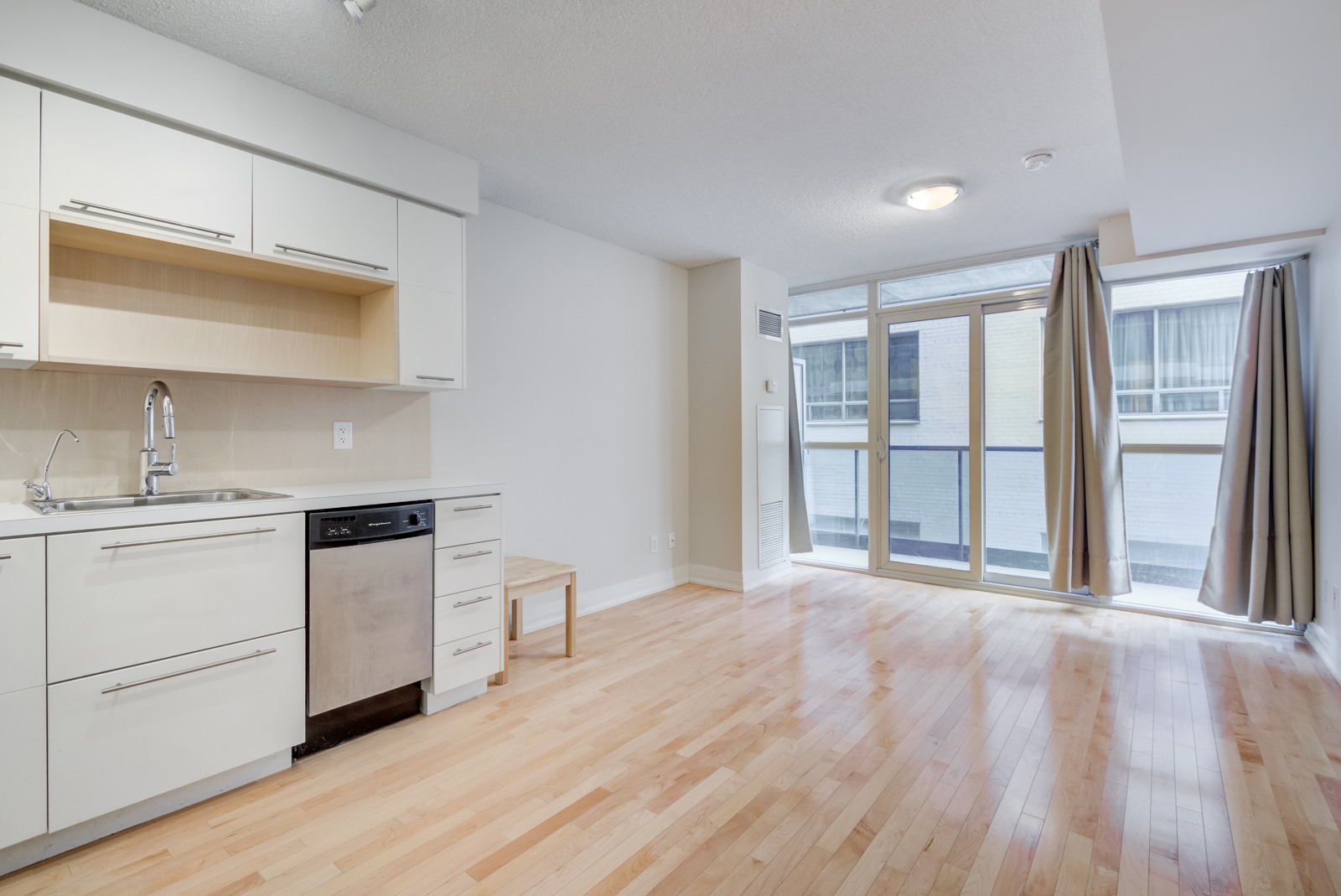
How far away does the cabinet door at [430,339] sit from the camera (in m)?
2.64

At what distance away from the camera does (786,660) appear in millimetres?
3135

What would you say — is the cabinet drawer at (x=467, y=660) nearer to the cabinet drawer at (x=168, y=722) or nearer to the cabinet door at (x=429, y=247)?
the cabinet drawer at (x=168, y=722)

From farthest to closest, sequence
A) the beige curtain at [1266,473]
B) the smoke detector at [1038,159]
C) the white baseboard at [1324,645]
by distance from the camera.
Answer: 1. the beige curtain at [1266,473]
2. the white baseboard at [1324,645]
3. the smoke detector at [1038,159]

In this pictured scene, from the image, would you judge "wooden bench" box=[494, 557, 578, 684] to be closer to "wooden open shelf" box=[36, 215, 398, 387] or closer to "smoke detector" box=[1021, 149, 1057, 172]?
"wooden open shelf" box=[36, 215, 398, 387]

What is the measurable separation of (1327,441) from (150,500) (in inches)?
208

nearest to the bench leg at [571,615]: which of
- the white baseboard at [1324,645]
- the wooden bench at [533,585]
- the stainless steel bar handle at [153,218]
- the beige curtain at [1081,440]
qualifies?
the wooden bench at [533,585]

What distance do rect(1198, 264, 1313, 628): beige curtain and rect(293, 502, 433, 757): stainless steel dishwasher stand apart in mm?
4352

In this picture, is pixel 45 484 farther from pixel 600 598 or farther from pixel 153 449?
pixel 600 598

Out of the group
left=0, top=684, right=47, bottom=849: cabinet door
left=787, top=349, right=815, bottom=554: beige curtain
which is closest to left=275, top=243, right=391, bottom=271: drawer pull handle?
left=0, top=684, right=47, bottom=849: cabinet door

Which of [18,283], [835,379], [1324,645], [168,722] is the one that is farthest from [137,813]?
[1324,645]

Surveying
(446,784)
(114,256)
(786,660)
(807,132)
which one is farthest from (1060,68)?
(114,256)

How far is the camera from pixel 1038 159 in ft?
9.40

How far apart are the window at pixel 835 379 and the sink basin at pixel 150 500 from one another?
4.13 metres

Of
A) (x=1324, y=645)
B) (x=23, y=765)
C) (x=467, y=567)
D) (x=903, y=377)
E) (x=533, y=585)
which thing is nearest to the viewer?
(x=23, y=765)
